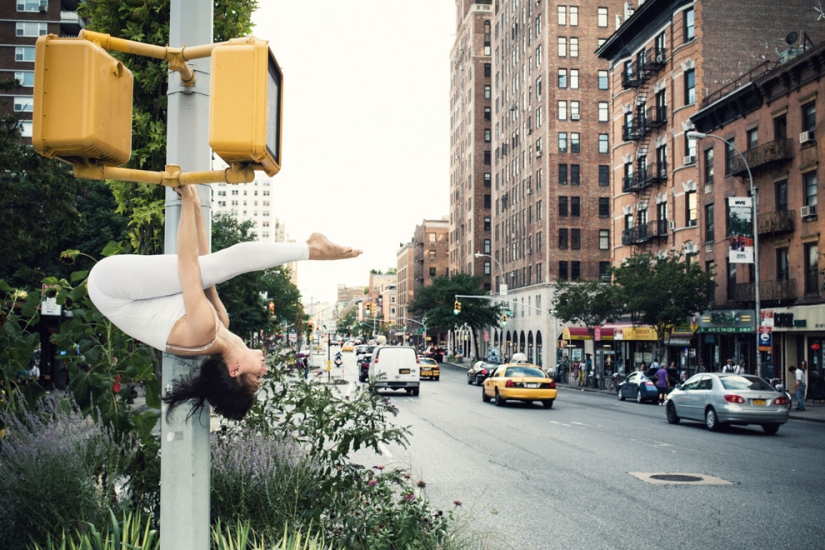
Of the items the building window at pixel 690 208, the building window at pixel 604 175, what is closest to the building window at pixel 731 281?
the building window at pixel 690 208

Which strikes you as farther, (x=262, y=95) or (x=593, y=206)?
(x=593, y=206)

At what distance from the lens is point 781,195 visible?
37.6 m

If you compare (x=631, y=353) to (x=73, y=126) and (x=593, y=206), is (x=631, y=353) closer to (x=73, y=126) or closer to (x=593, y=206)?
(x=593, y=206)

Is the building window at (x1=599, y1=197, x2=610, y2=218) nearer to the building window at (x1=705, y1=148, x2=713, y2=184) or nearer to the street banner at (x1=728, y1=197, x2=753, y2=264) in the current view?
the building window at (x1=705, y1=148, x2=713, y2=184)

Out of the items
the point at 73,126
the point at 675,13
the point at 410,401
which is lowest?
the point at 410,401

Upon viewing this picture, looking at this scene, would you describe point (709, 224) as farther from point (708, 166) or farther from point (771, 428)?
point (771, 428)

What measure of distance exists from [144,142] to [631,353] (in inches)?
2061

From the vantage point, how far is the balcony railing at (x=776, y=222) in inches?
1417

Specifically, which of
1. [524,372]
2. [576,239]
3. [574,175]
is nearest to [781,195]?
[524,372]

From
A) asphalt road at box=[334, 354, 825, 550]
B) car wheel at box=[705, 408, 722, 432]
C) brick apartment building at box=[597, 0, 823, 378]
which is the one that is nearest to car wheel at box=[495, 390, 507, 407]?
asphalt road at box=[334, 354, 825, 550]

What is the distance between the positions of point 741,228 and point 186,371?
113 feet

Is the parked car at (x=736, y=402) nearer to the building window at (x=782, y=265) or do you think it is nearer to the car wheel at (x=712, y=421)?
the car wheel at (x=712, y=421)

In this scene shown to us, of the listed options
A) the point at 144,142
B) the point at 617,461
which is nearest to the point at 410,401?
the point at 617,461

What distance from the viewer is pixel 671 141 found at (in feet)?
160
